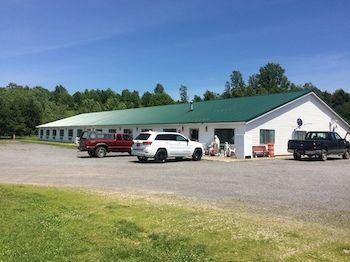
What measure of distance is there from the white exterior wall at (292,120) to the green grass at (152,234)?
22.9 meters

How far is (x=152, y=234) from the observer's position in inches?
294

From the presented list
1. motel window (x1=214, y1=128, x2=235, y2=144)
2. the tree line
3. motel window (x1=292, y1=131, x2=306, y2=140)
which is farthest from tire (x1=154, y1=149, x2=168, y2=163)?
the tree line

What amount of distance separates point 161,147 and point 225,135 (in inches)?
334

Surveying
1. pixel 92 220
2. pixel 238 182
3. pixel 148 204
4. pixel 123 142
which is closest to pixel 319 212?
pixel 148 204

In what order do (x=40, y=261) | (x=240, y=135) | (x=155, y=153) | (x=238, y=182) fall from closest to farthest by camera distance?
(x=40, y=261)
(x=238, y=182)
(x=155, y=153)
(x=240, y=135)

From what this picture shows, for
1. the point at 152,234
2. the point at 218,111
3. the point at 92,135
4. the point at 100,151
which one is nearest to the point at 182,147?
the point at 100,151

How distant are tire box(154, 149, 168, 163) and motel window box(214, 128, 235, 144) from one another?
7.68 m

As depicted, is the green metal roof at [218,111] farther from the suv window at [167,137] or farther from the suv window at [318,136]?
the suv window at [167,137]

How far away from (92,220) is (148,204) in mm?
2120

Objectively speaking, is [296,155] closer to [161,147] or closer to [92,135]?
[161,147]

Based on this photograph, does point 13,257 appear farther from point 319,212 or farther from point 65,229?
point 319,212

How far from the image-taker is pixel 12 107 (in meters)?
81.2

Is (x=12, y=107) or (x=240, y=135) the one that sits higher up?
(x=12, y=107)

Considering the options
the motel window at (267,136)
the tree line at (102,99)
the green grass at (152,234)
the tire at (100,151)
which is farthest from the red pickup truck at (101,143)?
the tree line at (102,99)
